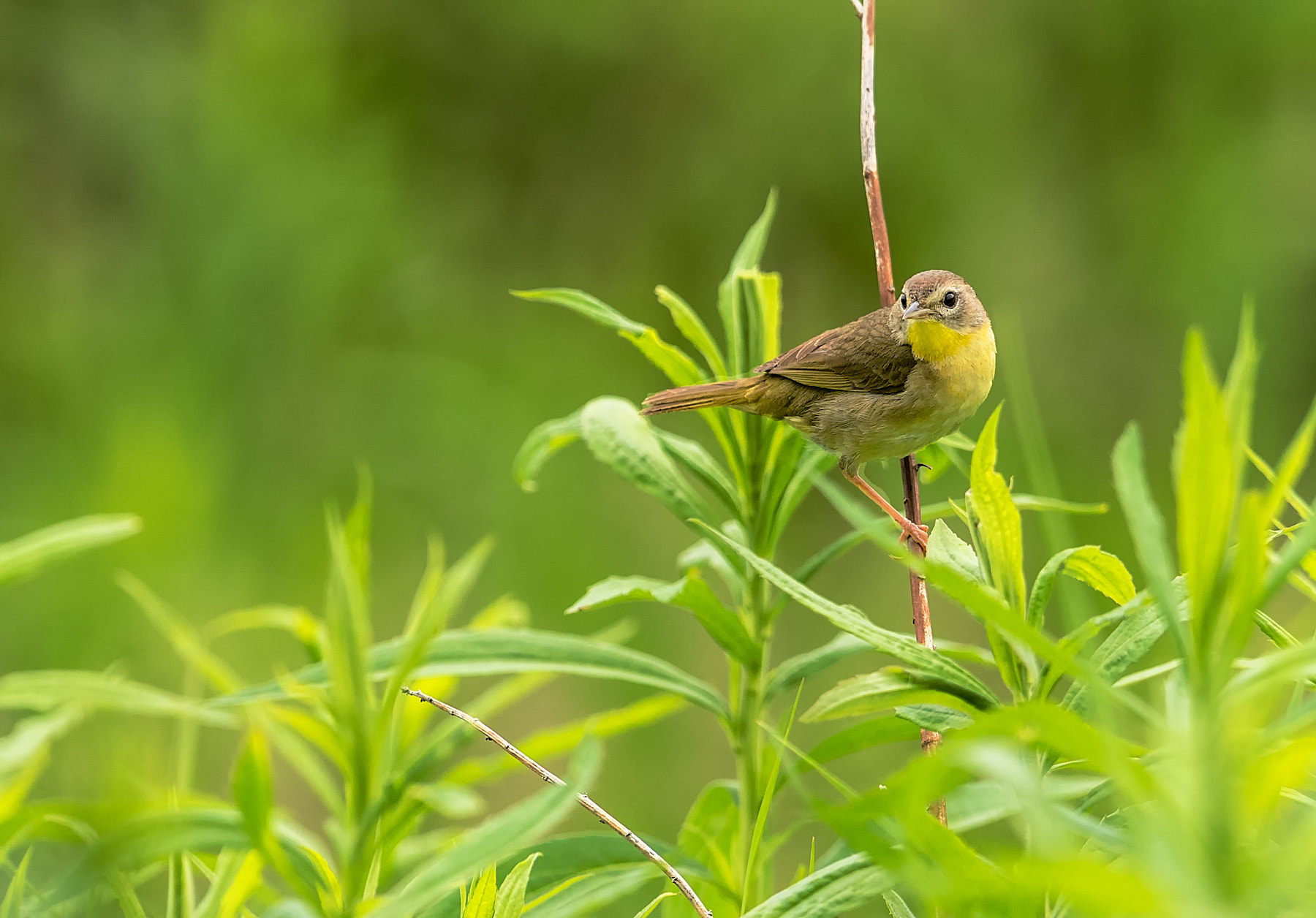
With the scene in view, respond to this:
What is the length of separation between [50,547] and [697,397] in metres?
1.29

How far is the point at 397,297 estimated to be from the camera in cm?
396

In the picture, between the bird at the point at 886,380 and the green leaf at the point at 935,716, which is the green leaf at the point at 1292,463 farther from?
the bird at the point at 886,380

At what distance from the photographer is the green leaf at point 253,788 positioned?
1.59 ft

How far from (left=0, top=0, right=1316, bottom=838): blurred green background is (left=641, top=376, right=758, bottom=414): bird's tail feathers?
183 centimetres

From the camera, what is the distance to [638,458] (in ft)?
3.19

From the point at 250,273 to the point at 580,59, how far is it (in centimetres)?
129

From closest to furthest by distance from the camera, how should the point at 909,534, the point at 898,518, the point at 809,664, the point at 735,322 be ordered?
the point at 809,664, the point at 735,322, the point at 898,518, the point at 909,534

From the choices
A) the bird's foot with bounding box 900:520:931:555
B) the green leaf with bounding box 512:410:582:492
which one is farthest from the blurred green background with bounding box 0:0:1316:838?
the green leaf with bounding box 512:410:582:492

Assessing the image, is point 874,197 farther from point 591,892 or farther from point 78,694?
point 78,694

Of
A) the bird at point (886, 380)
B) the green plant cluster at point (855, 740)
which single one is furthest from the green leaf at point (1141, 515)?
the bird at point (886, 380)

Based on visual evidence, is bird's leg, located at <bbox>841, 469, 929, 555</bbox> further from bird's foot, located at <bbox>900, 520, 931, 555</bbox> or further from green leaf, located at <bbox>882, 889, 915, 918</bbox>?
green leaf, located at <bbox>882, 889, 915, 918</bbox>

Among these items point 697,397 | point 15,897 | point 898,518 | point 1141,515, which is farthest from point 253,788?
point 697,397

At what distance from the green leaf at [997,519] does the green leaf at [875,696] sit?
0.29ft

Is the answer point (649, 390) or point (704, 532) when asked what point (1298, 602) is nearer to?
point (649, 390)
